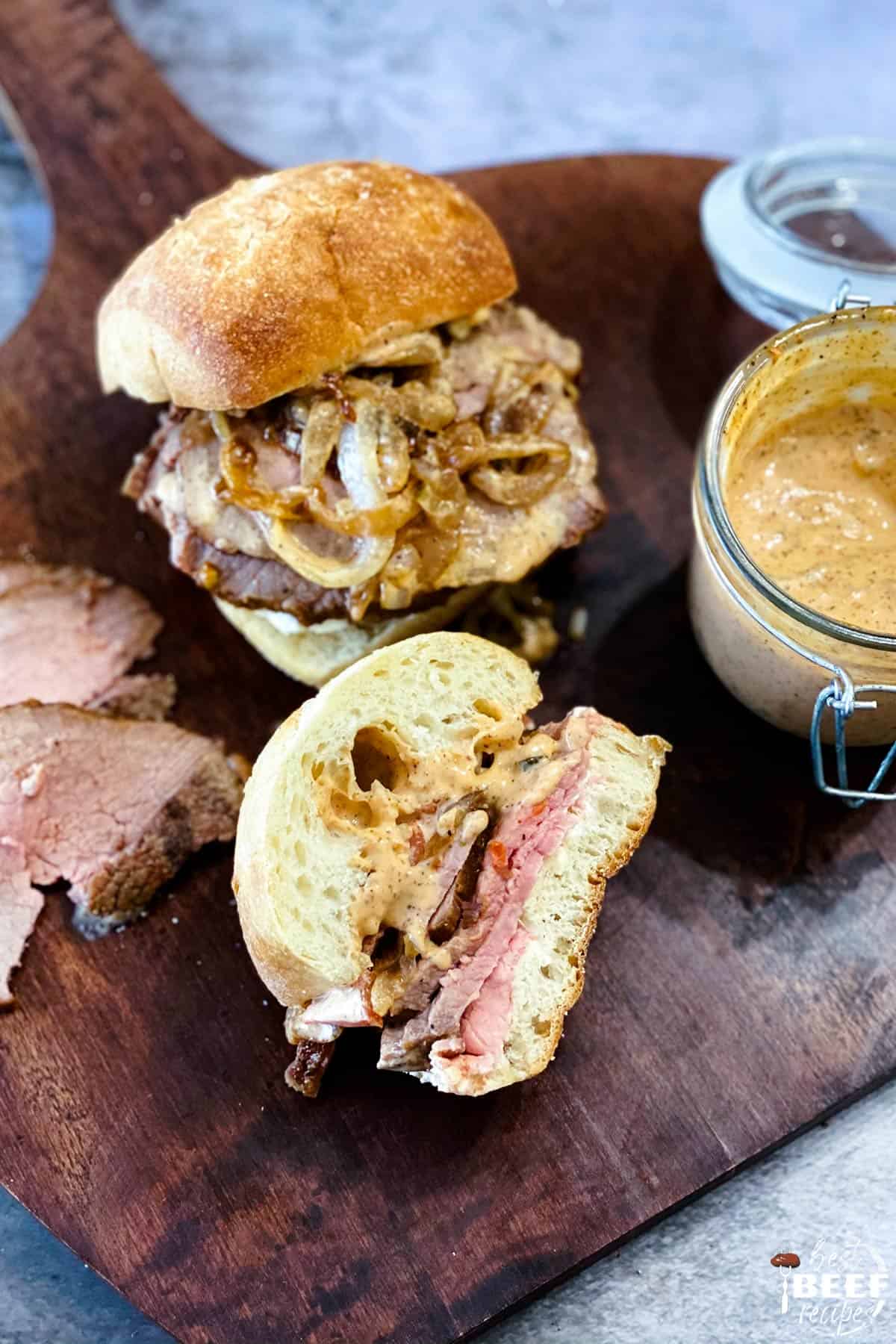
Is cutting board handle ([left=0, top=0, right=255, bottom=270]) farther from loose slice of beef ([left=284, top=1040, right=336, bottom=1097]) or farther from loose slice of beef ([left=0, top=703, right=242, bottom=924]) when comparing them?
loose slice of beef ([left=284, top=1040, right=336, bottom=1097])

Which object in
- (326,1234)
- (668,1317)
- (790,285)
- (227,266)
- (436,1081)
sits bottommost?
(668,1317)

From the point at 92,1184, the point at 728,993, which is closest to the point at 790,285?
the point at 728,993

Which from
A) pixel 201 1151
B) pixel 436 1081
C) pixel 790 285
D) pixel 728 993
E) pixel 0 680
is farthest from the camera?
pixel 790 285

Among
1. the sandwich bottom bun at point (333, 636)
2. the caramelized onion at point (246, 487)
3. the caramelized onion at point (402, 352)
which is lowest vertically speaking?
the sandwich bottom bun at point (333, 636)

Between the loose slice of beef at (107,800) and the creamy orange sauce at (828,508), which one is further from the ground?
the creamy orange sauce at (828,508)

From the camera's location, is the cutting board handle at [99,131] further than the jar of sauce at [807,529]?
Yes

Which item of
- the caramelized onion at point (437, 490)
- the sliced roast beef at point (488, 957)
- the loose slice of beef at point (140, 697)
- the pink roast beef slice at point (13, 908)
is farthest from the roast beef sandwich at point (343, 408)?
the pink roast beef slice at point (13, 908)

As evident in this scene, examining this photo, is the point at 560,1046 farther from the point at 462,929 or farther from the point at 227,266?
the point at 227,266

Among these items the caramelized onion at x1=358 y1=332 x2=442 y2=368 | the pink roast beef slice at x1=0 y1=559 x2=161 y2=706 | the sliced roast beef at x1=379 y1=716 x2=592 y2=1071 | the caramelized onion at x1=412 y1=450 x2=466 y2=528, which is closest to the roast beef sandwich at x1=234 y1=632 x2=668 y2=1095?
the sliced roast beef at x1=379 y1=716 x2=592 y2=1071

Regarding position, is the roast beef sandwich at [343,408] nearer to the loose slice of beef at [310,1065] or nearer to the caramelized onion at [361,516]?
the caramelized onion at [361,516]
